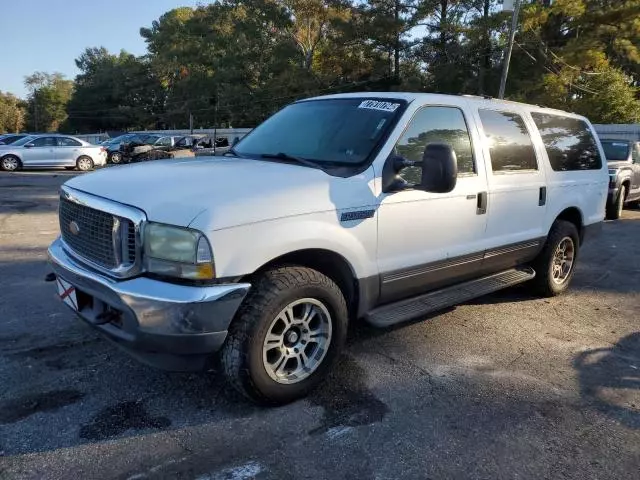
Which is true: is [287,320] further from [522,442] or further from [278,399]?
[522,442]

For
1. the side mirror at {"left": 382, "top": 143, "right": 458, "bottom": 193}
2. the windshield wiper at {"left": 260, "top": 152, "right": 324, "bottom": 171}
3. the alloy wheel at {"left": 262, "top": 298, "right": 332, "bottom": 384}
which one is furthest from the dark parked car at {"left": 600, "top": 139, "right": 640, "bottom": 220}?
the alloy wheel at {"left": 262, "top": 298, "right": 332, "bottom": 384}

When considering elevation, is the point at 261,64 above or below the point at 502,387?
above

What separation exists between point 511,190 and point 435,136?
1.00 m

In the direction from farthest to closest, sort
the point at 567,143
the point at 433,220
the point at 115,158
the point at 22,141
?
the point at 115,158
the point at 22,141
the point at 567,143
the point at 433,220

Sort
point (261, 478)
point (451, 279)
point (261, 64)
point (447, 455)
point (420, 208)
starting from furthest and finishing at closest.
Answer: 1. point (261, 64)
2. point (451, 279)
3. point (420, 208)
4. point (447, 455)
5. point (261, 478)

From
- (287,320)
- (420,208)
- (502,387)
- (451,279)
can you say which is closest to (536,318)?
(451,279)

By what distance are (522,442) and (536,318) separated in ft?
7.47

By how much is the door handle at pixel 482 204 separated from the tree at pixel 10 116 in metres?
84.1

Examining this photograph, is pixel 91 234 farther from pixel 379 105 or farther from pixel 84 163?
pixel 84 163

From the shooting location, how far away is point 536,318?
16.5ft

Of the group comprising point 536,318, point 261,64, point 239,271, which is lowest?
point 536,318

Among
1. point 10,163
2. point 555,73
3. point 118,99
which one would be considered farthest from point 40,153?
point 118,99

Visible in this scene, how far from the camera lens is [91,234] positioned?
323 cm

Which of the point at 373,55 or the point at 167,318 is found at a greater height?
the point at 373,55
